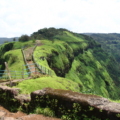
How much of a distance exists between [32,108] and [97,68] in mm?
126389

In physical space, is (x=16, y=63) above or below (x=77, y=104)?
below

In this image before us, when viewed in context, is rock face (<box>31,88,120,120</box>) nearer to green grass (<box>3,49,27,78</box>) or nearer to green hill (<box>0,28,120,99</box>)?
green grass (<box>3,49,27,78</box>)

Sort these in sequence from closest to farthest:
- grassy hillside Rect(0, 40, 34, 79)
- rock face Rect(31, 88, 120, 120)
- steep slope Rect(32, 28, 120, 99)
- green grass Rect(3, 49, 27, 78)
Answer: rock face Rect(31, 88, 120, 120)
grassy hillside Rect(0, 40, 34, 79)
green grass Rect(3, 49, 27, 78)
steep slope Rect(32, 28, 120, 99)

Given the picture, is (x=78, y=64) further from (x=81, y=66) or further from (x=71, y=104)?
(x=71, y=104)

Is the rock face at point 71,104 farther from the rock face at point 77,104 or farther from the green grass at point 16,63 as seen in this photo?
the green grass at point 16,63

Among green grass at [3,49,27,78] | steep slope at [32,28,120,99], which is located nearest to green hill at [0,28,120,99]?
steep slope at [32,28,120,99]

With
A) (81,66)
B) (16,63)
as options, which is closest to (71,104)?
(16,63)

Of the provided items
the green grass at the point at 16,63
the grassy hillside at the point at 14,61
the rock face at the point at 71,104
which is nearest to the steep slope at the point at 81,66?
the grassy hillside at the point at 14,61

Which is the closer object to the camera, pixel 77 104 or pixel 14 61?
pixel 77 104

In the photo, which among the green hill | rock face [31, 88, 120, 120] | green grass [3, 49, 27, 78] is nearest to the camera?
rock face [31, 88, 120, 120]

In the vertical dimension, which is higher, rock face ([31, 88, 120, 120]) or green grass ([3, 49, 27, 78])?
rock face ([31, 88, 120, 120])

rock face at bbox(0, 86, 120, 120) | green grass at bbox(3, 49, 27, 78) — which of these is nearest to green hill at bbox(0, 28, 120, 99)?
green grass at bbox(3, 49, 27, 78)

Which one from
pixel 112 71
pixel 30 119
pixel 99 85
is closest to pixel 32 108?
pixel 30 119

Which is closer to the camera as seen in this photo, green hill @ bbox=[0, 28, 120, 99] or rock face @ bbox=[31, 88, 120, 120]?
rock face @ bbox=[31, 88, 120, 120]
